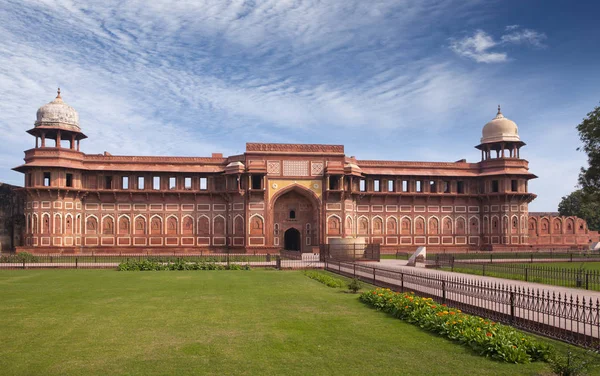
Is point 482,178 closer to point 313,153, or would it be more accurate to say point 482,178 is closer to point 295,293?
point 313,153

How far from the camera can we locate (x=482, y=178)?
138 feet

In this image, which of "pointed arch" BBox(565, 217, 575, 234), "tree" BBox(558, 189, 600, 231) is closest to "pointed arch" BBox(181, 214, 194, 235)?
"pointed arch" BBox(565, 217, 575, 234)

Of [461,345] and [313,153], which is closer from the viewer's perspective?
[461,345]

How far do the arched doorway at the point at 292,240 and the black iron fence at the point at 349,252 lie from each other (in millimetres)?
12571

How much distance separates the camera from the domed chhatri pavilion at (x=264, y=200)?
36156mm

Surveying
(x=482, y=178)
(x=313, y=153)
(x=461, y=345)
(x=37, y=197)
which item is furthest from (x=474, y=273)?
(x=37, y=197)

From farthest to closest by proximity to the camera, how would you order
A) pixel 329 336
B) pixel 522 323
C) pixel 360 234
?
pixel 360 234, pixel 522 323, pixel 329 336

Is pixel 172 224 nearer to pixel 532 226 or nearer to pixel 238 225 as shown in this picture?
pixel 238 225

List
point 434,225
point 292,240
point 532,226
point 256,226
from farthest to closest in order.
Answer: point 532,226
point 434,225
point 292,240
point 256,226

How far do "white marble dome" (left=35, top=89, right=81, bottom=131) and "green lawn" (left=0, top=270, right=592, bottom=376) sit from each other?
24.9 metres

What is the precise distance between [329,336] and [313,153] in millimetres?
30015

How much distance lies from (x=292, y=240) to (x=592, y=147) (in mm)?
23668

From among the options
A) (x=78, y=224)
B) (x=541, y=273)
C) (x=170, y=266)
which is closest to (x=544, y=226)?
(x=541, y=273)

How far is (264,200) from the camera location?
37.8 m
